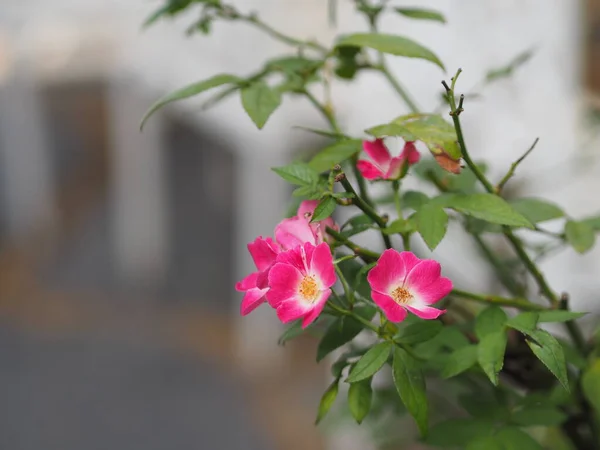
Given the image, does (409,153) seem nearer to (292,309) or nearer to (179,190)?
(292,309)

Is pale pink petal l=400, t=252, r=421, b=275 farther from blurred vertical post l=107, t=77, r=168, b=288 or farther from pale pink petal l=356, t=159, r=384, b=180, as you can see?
blurred vertical post l=107, t=77, r=168, b=288

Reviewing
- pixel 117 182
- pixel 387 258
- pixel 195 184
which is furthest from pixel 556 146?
pixel 117 182

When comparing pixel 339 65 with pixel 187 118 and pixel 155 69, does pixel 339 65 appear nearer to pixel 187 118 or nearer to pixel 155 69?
pixel 155 69

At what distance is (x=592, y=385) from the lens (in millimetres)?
270

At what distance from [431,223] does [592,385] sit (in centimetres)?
10

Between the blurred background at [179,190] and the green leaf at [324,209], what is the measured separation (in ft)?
0.62

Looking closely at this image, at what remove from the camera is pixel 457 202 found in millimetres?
254

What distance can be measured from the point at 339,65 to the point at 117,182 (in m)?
1.97

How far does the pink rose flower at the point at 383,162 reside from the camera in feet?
0.82

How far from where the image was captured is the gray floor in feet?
4.24

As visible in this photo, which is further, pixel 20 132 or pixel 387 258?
pixel 20 132

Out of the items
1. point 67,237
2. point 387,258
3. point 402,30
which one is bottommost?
point 67,237

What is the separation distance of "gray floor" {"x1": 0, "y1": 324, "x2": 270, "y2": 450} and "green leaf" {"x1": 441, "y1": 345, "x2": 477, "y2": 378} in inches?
42.0

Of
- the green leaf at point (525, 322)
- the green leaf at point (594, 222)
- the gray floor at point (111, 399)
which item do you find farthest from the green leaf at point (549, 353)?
the gray floor at point (111, 399)
